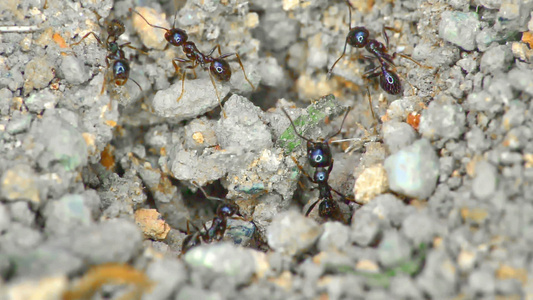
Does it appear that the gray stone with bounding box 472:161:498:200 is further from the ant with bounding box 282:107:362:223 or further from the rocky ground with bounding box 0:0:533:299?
the ant with bounding box 282:107:362:223

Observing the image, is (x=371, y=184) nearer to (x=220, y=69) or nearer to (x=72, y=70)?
(x=220, y=69)

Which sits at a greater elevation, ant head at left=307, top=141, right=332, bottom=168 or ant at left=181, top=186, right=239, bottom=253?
ant head at left=307, top=141, right=332, bottom=168

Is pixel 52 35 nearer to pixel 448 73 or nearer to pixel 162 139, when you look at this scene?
pixel 162 139

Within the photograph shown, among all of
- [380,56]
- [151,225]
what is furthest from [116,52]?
[380,56]

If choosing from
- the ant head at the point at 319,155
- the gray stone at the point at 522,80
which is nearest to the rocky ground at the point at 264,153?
the gray stone at the point at 522,80

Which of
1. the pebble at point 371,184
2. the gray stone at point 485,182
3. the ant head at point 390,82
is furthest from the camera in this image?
the ant head at point 390,82

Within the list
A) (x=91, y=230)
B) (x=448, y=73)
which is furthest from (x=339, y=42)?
(x=91, y=230)

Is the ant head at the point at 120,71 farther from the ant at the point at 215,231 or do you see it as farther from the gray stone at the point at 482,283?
the gray stone at the point at 482,283

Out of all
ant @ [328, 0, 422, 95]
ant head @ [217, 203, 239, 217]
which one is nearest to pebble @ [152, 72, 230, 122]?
ant head @ [217, 203, 239, 217]
